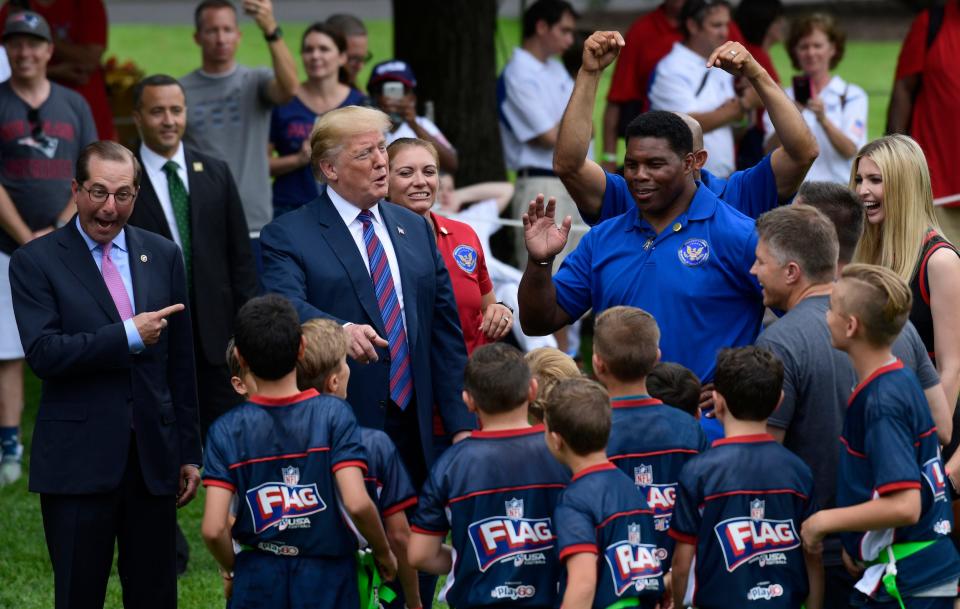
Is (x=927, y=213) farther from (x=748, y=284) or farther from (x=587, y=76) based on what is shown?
(x=587, y=76)

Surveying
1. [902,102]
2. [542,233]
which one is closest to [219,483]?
[542,233]

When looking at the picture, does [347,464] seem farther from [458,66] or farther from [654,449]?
[458,66]

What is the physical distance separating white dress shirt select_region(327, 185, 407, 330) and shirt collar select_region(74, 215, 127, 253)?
80 cm

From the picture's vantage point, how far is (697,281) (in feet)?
16.2

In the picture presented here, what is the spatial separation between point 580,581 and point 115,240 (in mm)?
2381

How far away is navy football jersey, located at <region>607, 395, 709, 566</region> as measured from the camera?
4457 millimetres

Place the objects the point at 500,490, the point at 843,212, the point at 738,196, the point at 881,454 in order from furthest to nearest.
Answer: the point at 738,196 < the point at 843,212 < the point at 500,490 < the point at 881,454

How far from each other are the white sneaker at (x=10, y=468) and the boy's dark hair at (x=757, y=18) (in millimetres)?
6618

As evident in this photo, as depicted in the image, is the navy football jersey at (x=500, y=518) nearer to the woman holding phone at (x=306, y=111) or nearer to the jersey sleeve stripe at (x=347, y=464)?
the jersey sleeve stripe at (x=347, y=464)

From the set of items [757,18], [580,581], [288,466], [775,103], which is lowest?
[580,581]

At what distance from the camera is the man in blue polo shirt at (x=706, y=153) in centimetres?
500

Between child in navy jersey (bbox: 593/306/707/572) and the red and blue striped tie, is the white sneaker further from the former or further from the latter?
child in navy jersey (bbox: 593/306/707/572)

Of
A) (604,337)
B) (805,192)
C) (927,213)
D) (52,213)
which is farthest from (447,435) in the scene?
(52,213)

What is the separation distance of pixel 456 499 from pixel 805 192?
1951mm
